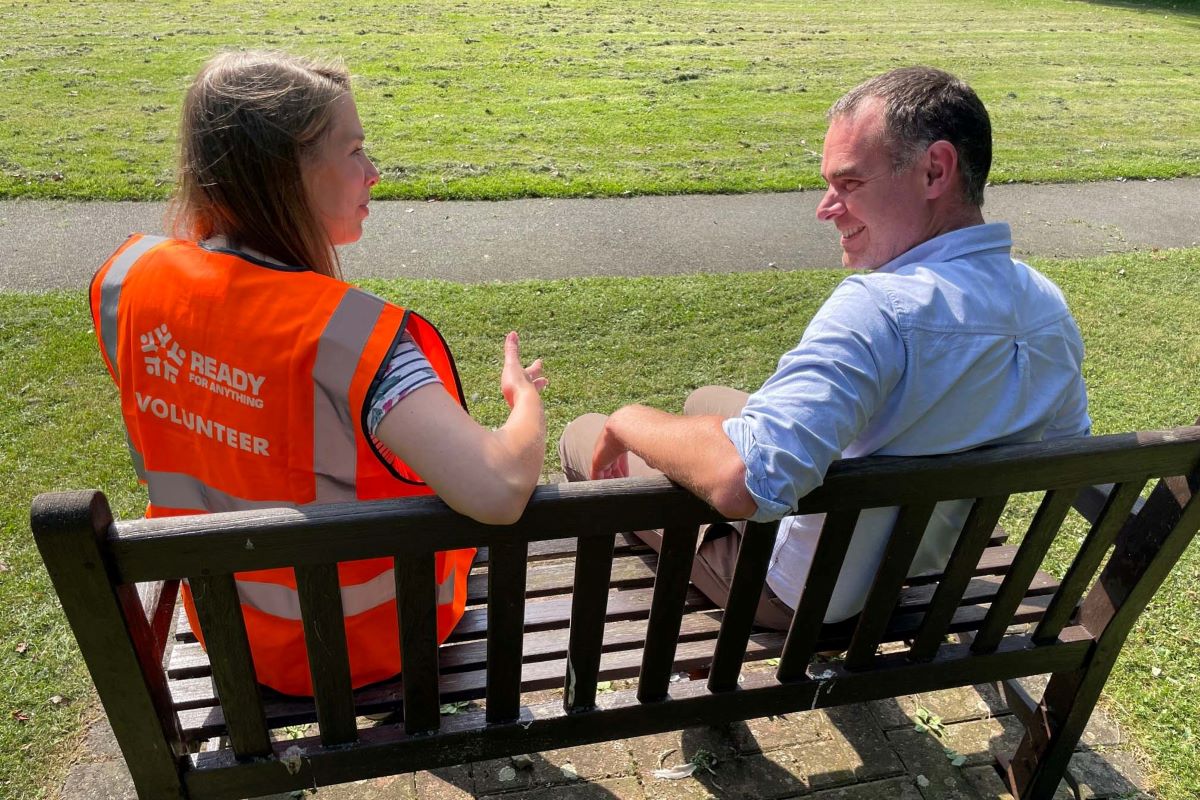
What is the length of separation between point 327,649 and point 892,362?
1.28 metres

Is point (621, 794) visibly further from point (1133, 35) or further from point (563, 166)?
point (1133, 35)

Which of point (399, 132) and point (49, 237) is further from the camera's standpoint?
point (399, 132)

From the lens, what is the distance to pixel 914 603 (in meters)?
2.42

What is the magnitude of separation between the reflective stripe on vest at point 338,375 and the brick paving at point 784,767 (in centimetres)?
129

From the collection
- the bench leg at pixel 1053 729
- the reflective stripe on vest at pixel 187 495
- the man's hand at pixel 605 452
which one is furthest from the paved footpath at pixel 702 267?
the reflective stripe on vest at pixel 187 495

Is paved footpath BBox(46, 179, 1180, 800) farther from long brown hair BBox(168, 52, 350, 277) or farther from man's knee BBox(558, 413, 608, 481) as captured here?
long brown hair BBox(168, 52, 350, 277)

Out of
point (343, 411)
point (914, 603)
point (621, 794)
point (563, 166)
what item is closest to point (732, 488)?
point (343, 411)

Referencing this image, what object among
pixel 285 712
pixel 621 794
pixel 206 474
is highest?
pixel 206 474

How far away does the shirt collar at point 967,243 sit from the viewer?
6.71 feet

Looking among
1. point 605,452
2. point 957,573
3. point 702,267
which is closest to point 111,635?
point 605,452

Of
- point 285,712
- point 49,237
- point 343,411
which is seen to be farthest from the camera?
point 49,237

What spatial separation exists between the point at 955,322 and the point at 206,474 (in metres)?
1.57

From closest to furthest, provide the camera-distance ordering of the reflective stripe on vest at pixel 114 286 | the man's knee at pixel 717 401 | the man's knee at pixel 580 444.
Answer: the reflective stripe on vest at pixel 114 286, the man's knee at pixel 580 444, the man's knee at pixel 717 401

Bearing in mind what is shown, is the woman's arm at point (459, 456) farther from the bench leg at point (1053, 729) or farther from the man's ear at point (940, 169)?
the bench leg at point (1053, 729)
